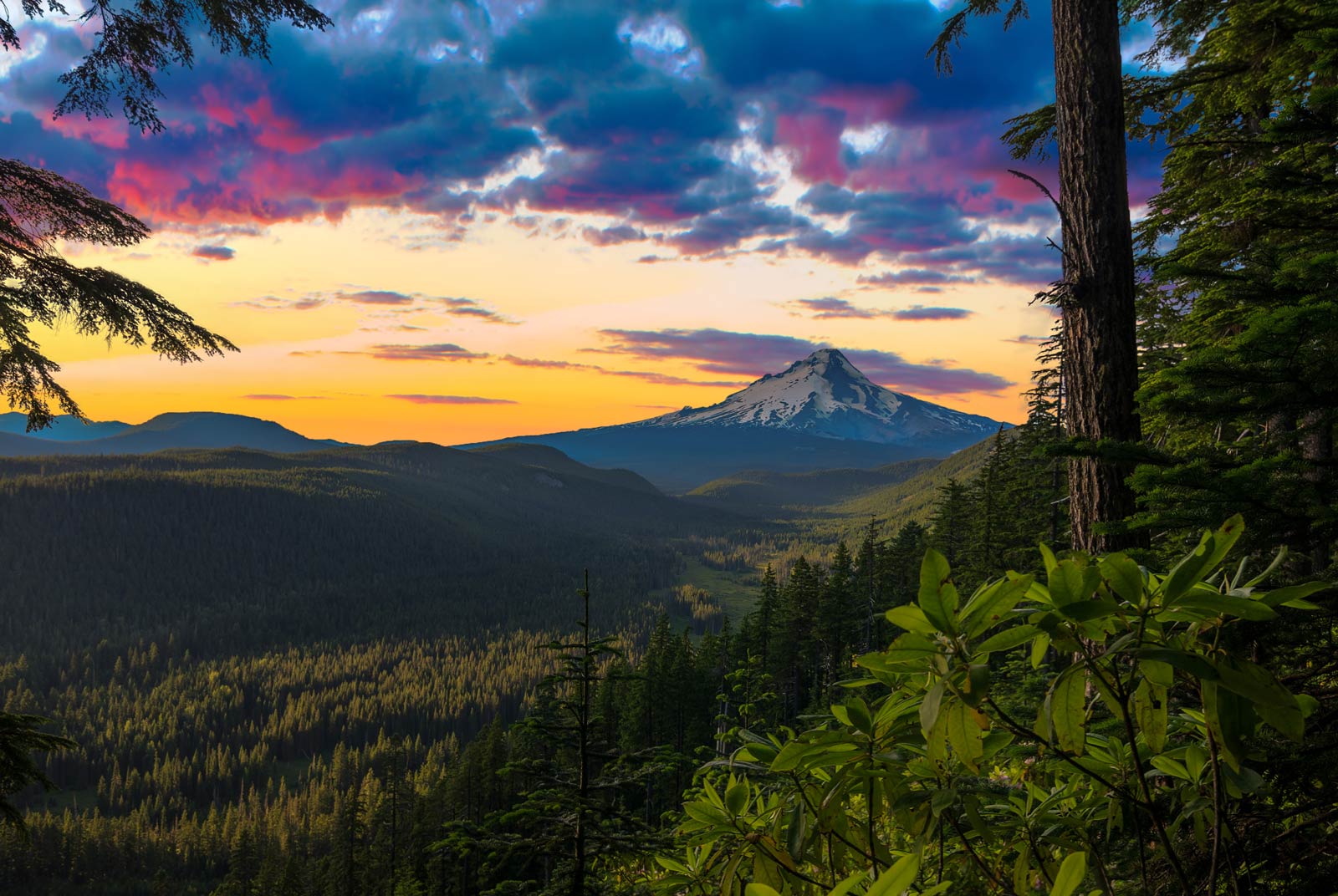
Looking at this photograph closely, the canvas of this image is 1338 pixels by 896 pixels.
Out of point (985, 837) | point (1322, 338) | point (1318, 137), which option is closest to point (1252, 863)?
point (985, 837)

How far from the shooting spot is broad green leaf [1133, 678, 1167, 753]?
1.18 m

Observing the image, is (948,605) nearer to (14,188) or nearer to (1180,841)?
(1180,841)

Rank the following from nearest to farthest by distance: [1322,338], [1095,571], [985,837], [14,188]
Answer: [1095,571] → [985,837] → [1322,338] → [14,188]

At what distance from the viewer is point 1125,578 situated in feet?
3.42

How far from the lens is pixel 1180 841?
2684mm

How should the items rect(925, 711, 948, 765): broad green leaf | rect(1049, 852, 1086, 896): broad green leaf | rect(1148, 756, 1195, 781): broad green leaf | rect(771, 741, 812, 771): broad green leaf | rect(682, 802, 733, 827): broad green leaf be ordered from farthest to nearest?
rect(682, 802, 733, 827): broad green leaf → rect(1148, 756, 1195, 781): broad green leaf → rect(771, 741, 812, 771): broad green leaf → rect(925, 711, 948, 765): broad green leaf → rect(1049, 852, 1086, 896): broad green leaf

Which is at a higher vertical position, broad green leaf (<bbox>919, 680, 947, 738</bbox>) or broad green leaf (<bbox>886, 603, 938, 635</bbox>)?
broad green leaf (<bbox>886, 603, 938, 635</bbox>)

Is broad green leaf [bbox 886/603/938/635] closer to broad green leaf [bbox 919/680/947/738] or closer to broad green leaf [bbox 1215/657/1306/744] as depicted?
broad green leaf [bbox 919/680/947/738]

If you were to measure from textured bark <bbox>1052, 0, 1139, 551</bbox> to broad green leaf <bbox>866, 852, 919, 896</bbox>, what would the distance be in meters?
5.51

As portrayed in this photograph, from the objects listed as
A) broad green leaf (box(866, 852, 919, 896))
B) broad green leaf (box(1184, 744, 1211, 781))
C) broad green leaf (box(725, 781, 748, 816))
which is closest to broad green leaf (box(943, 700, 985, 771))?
broad green leaf (box(866, 852, 919, 896))

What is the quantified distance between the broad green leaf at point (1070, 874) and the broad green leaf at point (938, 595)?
1.28 ft

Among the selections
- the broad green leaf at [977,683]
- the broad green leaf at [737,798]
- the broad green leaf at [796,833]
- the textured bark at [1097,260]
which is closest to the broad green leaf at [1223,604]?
the broad green leaf at [977,683]

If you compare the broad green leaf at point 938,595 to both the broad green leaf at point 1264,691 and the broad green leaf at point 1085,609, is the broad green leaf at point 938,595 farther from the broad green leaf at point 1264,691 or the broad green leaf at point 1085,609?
the broad green leaf at point 1264,691

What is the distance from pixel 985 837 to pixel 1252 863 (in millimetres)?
2214
